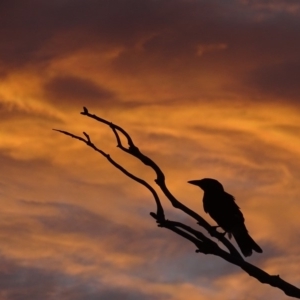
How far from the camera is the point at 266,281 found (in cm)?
555

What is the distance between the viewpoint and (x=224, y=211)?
1249cm

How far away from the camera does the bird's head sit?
43.3 ft

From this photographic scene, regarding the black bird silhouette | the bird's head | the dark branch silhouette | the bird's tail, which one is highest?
the bird's head

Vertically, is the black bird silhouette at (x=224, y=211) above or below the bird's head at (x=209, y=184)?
below

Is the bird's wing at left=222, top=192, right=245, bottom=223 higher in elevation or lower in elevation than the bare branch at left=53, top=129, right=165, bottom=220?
higher

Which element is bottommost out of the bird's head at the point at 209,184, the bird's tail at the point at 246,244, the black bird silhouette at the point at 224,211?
the bird's tail at the point at 246,244

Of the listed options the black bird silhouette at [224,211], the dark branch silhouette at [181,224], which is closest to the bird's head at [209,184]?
the black bird silhouette at [224,211]

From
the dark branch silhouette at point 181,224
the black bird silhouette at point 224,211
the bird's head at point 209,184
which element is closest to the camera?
→ the dark branch silhouette at point 181,224

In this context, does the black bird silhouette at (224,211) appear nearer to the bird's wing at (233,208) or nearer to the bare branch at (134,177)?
the bird's wing at (233,208)

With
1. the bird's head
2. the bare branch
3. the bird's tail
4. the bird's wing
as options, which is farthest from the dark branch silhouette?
the bird's head

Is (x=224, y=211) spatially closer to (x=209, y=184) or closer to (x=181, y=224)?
(x=209, y=184)

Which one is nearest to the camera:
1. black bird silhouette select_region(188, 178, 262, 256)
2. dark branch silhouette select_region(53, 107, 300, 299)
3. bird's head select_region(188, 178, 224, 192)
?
dark branch silhouette select_region(53, 107, 300, 299)

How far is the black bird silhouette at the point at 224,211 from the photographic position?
10883 mm

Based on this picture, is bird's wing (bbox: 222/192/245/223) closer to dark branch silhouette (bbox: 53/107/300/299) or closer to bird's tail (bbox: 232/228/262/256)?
bird's tail (bbox: 232/228/262/256)
